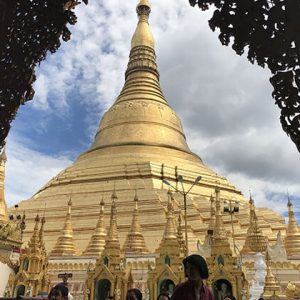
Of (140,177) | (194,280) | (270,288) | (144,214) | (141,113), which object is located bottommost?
(194,280)

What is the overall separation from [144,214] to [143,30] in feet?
79.8

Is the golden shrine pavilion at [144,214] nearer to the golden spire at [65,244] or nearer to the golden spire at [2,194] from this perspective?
the golden spire at [65,244]

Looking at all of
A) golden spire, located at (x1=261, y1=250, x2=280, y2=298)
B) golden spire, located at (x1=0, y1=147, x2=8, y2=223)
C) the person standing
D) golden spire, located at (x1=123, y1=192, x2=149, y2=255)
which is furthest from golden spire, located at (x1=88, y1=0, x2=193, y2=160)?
the person standing

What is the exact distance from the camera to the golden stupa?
27656 millimetres

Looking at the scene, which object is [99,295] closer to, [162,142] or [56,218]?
[56,218]

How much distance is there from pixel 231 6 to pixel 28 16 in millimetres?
1896

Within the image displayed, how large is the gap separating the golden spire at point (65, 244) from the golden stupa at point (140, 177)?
0.54 meters

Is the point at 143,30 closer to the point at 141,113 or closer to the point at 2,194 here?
the point at 141,113

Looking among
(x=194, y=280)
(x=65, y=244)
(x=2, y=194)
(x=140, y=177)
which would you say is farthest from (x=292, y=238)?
(x=194, y=280)

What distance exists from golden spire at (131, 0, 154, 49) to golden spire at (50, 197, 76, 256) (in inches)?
951

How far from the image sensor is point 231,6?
3322 millimetres

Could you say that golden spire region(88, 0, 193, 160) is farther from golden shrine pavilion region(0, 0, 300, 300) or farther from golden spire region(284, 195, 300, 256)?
golden spire region(284, 195, 300, 256)

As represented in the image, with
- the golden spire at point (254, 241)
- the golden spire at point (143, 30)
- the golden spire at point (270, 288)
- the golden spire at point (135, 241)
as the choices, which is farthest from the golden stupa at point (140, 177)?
the golden spire at point (270, 288)

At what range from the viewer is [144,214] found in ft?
91.9
